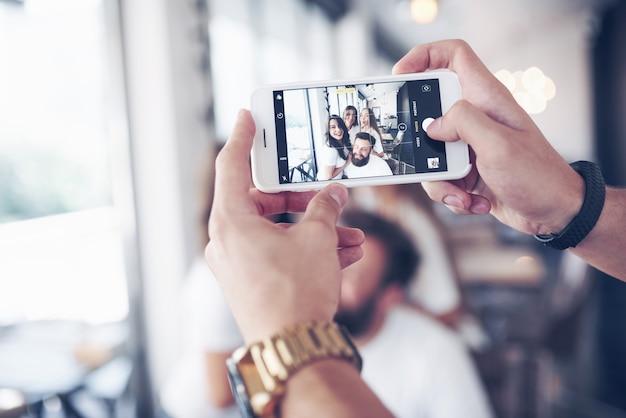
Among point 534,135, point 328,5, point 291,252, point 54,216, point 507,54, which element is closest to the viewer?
point 291,252

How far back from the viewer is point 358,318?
1197mm

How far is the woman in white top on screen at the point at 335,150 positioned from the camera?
68 cm

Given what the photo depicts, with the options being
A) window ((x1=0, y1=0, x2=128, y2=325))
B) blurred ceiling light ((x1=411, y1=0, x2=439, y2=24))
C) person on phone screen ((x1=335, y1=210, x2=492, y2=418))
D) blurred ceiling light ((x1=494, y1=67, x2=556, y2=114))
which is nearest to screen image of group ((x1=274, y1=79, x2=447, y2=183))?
person on phone screen ((x1=335, y1=210, x2=492, y2=418))

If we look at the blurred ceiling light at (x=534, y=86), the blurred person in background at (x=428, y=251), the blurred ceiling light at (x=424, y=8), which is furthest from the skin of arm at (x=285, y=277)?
the blurred ceiling light at (x=534, y=86)

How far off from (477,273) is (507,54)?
250cm

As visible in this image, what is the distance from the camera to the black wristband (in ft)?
2.03

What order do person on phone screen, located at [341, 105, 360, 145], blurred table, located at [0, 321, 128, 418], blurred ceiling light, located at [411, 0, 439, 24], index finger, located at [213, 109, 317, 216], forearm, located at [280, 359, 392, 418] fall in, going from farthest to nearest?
blurred ceiling light, located at [411, 0, 439, 24] < blurred table, located at [0, 321, 128, 418] < person on phone screen, located at [341, 105, 360, 145] < index finger, located at [213, 109, 317, 216] < forearm, located at [280, 359, 392, 418]

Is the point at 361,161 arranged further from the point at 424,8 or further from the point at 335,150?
the point at 424,8

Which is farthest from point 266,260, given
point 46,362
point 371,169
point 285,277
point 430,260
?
point 46,362

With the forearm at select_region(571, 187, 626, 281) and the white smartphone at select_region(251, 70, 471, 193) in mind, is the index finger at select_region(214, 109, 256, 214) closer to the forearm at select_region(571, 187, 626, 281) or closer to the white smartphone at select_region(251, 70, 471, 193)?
the white smartphone at select_region(251, 70, 471, 193)

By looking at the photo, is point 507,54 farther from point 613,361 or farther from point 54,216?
point 54,216

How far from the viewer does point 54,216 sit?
63.4 inches

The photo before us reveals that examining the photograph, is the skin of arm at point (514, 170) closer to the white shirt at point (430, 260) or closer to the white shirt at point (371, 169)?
the white shirt at point (371, 169)

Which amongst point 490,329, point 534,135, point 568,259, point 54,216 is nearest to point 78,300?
point 54,216
